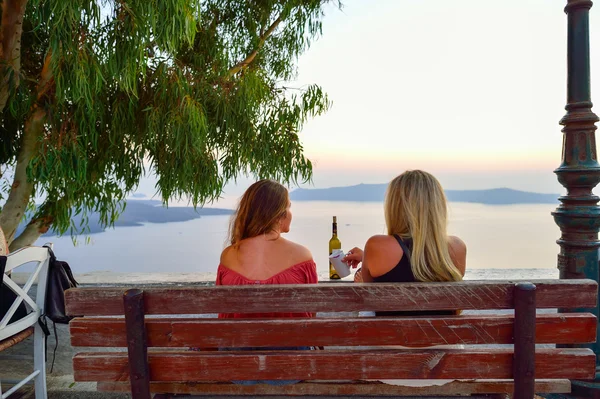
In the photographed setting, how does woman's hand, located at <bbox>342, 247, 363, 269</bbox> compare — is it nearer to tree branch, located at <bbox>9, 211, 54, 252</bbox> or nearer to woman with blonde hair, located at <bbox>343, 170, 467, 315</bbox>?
woman with blonde hair, located at <bbox>343, 170, 467, 315</bbox>

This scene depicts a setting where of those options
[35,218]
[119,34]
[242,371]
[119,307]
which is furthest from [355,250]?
[35,218]

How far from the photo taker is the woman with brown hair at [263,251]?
2.34 m

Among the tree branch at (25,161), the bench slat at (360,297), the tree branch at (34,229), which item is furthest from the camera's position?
the tree branch at (34,229)

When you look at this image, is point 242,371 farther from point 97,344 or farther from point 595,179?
point 595,179

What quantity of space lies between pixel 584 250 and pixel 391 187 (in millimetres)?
1353

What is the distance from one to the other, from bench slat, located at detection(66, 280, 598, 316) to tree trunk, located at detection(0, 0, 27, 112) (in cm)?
332

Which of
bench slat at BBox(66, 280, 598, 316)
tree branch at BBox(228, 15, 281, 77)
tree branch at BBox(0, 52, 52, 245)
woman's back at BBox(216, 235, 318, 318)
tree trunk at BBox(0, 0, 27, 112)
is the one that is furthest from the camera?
tree branch at BBox(228, 15, 281, 77)

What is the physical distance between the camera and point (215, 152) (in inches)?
234

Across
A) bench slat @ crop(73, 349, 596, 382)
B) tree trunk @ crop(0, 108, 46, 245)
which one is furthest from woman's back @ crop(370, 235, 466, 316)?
tree trunk @ crop(0, 108, 46, 245)

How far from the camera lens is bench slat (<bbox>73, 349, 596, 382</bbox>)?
1.92 metres

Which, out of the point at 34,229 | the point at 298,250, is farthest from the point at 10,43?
the point at 298,250

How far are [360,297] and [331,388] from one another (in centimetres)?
46

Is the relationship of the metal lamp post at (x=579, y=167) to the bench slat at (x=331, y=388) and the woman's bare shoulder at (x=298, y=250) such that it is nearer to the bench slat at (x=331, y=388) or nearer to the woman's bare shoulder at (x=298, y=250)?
the bench slat at (x=331, y=388)

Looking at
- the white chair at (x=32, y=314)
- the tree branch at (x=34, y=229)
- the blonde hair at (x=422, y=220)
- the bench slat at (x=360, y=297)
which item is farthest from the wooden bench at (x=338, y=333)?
the tree branch at (x=34, y=229)
